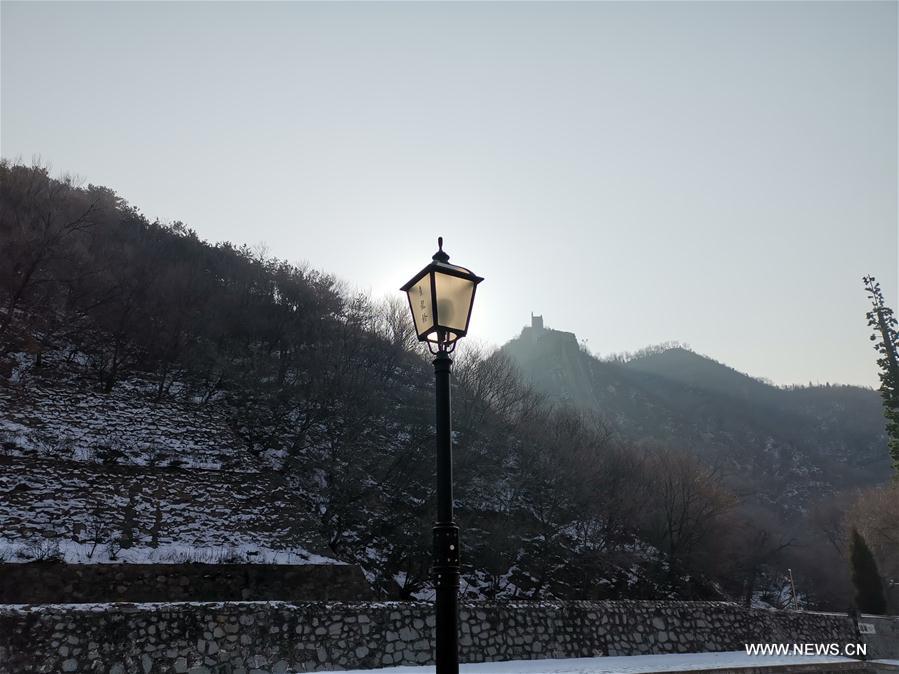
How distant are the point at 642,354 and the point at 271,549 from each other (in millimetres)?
116293

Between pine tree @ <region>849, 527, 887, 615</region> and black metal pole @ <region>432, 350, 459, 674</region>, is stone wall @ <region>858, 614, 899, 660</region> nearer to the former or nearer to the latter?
pine tree @ <region>849, 527, 887, 615</region>

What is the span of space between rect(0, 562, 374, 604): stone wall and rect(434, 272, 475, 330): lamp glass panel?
12.4m

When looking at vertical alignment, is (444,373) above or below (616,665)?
above

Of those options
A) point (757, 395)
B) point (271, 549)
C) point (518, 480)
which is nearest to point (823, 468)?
point (757, 395)

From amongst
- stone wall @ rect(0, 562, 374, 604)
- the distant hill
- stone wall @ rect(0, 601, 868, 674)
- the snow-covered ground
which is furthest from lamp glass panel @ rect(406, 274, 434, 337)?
the distant hill

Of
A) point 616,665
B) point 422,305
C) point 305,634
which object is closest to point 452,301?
point 422,305

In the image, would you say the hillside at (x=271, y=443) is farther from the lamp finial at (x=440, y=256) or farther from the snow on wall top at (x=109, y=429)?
the lamp finial at (x=440, y=256)

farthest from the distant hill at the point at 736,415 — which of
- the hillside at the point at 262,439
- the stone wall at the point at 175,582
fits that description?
the stone wall at the point at 175,582

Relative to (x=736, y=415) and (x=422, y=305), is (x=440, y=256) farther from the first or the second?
(x=736, y=415)

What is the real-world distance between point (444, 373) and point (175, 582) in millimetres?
12441

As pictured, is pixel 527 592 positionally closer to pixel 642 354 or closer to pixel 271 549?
pixel 271 549

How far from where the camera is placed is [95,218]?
35.6 meters

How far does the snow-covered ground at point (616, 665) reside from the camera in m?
11.8

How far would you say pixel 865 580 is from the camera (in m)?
32.4
